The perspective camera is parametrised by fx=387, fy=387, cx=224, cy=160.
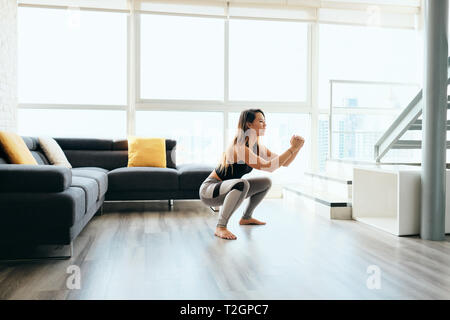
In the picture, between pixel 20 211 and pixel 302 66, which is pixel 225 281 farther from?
pixel 302 66

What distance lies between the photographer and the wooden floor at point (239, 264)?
5.67 feet

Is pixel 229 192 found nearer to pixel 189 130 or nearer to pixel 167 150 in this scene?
pixel 167 150

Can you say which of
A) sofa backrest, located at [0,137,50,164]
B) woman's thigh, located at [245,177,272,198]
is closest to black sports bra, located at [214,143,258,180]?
woman's thigh, located at [245,177,272,198]

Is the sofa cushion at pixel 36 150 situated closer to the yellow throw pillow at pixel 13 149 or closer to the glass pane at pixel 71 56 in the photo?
the yellow throw pillow at pixel 13 149

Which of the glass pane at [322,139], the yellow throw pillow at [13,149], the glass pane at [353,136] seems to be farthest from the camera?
the glass pane at [322,139]

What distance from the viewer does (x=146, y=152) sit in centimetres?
434

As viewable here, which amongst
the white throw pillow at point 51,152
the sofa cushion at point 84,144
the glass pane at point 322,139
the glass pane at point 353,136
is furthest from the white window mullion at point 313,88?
the white throw pillow at point 51,152

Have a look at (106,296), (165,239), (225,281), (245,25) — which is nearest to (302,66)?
(245,25)

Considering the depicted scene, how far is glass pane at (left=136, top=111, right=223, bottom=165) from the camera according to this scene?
5.12 metres

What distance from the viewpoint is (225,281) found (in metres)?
1.87

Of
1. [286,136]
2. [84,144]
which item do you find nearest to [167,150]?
[84,144]

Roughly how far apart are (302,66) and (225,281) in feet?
13.7

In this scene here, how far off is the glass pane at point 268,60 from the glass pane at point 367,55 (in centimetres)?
32

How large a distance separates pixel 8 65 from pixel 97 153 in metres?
1.42
